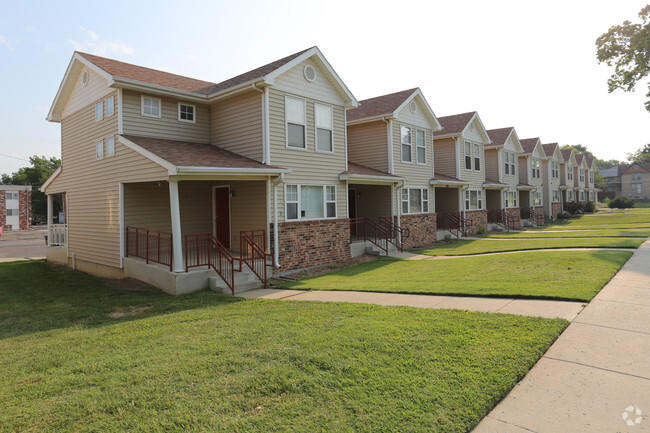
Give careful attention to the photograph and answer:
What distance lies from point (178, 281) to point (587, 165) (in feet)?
196

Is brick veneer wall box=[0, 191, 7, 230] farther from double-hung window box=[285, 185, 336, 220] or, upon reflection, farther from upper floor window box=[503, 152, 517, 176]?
upper floor window box=[503, 152, 517, 176]

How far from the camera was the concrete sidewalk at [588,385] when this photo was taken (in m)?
3.42

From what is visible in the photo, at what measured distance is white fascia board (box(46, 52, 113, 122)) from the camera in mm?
12845

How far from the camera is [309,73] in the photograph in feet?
45.9

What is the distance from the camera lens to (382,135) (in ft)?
61.1

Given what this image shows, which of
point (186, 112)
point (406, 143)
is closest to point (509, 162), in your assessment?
point (406, 143)

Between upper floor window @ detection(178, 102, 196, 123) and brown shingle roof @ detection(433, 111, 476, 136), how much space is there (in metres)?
15.0

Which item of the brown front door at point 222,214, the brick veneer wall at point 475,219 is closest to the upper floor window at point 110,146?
the brown front door at point 222,214

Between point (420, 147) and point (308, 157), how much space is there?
8.61 meters


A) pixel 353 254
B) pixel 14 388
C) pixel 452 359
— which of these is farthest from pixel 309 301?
pixel 353 254

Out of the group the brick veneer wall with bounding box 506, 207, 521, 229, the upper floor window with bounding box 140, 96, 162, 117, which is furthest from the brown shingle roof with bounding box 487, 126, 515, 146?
the upper floor window with bounding box 140, 96, 162, 117

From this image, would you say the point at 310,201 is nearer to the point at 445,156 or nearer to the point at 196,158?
the point at 196,158

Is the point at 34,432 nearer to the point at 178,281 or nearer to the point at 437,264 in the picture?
the point at 178,281

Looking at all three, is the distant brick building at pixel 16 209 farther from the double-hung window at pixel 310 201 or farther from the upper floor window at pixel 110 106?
the double-hung window at pixel 310 201
